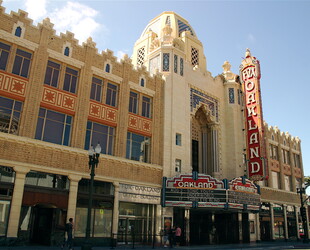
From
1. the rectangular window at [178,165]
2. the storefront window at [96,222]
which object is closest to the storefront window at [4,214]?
the storefront window at [96,222]

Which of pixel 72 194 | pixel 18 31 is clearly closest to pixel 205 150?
pixel 72 194

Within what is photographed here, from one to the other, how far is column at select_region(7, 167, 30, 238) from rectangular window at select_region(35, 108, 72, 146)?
248 centimetres

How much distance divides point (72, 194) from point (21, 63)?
28.6 feet

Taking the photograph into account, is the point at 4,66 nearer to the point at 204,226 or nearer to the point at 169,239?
the point at 169,239

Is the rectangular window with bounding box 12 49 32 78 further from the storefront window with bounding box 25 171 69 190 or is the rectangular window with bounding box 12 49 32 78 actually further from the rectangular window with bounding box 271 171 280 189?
the rectangular window with bounding box 271 171 280 189

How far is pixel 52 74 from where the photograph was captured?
20.6 m

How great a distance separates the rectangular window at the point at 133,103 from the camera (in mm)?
24641

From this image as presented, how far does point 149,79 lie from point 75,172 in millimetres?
10615

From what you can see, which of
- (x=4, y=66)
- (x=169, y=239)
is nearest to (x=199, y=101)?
(x=169, y=239)

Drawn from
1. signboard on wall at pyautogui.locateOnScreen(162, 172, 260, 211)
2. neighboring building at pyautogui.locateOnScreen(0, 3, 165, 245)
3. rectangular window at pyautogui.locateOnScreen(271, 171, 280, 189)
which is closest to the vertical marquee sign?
signboard on wall at pyautogui.locateOnScreen(162, 172, 260, 211)

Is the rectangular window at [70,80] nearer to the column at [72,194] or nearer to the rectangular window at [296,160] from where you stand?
the column at [72,194]

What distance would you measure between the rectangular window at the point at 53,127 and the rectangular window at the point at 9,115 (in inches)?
52.1

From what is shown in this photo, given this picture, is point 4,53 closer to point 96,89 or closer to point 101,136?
point 96,89

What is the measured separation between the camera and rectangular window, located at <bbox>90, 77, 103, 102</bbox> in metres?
22.5
